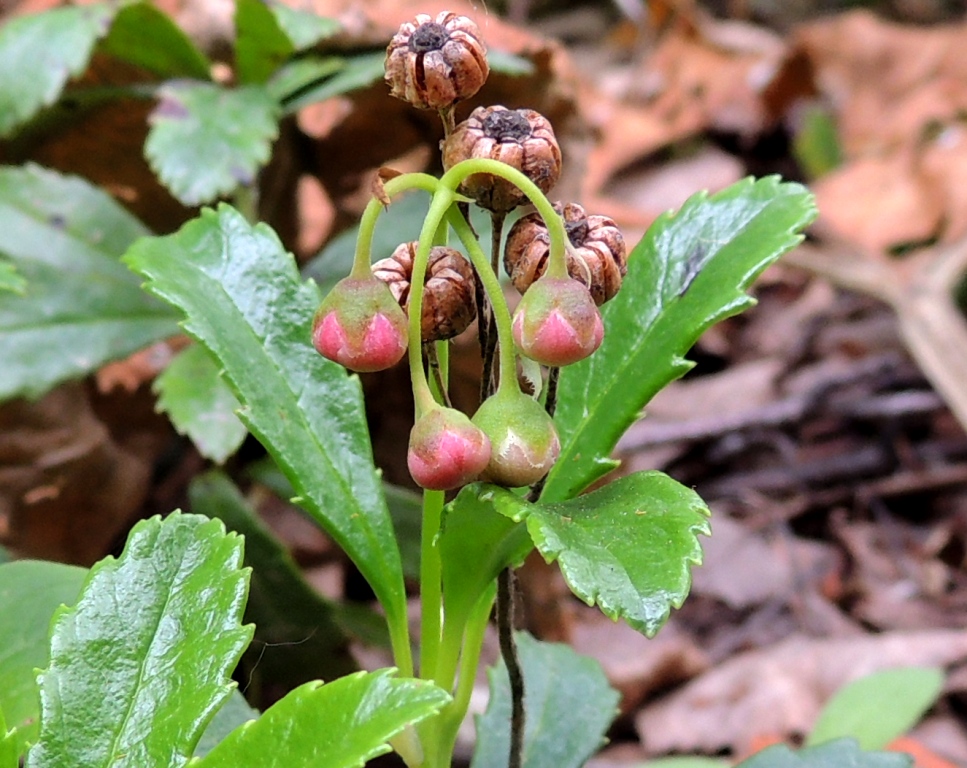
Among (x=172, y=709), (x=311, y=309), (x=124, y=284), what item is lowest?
(x=124, y=284)

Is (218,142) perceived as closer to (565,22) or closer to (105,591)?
(105,591)

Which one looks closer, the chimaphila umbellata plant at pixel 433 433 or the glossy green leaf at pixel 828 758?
the chimaphila umbellata plant at pixel 433 433

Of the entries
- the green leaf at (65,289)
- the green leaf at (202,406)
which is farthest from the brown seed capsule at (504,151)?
the green leaf at (65,289)

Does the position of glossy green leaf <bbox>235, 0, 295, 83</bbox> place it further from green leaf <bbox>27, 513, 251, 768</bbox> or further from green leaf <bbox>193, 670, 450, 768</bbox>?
green leaf <bbox>193, 670, 450, 768</bbox>

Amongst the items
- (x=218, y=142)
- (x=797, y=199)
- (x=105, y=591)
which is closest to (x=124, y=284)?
(x=218, y=142)

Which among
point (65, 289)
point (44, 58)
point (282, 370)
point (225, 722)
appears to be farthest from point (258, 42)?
point (225, 722)

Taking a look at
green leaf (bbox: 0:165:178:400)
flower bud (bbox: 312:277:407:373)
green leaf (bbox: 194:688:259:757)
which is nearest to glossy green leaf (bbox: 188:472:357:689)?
green leaf (bbox: 0:165:178:400)

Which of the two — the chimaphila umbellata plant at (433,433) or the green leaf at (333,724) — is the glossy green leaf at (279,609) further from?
the green leaf at (333,724)

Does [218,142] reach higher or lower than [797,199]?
lower
